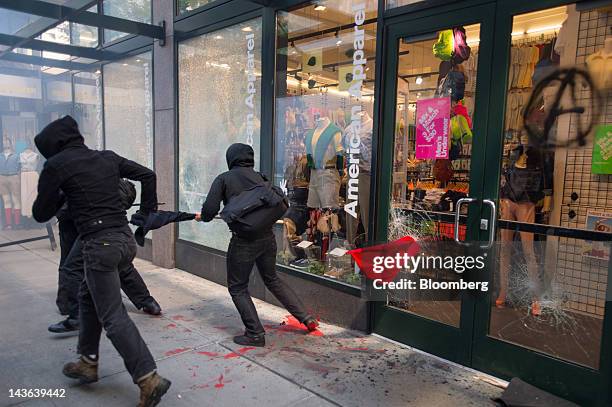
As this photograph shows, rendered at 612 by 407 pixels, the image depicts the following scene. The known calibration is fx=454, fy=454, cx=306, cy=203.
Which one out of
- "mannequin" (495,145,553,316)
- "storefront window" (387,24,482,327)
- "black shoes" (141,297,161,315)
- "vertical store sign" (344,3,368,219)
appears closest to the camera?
"mannequin" (495,145,553,316)

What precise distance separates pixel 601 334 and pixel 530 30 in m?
2.14

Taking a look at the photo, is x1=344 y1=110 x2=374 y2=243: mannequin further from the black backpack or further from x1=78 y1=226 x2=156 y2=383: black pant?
x1=78 y1=226 x2=156 y2=383: black pant

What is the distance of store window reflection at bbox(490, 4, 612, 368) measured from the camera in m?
3.00

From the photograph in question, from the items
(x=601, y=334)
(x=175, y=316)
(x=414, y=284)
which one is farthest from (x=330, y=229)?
(x=601, y=334)

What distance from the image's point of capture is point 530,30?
3.26 m

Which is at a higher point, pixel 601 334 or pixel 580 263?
pixel 580 263

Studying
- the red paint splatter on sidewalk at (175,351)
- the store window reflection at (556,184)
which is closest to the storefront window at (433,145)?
the store window reflection at (556,184)

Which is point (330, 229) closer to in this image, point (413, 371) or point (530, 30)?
point (413, 371)

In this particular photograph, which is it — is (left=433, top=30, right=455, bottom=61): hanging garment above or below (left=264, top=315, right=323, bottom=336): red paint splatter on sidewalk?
above

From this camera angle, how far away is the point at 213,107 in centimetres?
612

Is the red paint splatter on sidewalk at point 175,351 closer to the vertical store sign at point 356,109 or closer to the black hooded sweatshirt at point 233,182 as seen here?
the black hooded sweatshirt at point 233,182

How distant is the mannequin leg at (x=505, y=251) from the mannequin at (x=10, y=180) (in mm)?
9032

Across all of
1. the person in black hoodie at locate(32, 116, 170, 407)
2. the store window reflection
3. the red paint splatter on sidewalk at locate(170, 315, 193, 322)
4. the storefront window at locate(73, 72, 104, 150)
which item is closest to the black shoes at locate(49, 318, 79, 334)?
the red paint splatter on sidewalk at locate(170, 315, 193, 322)

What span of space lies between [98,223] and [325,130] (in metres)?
2.50
